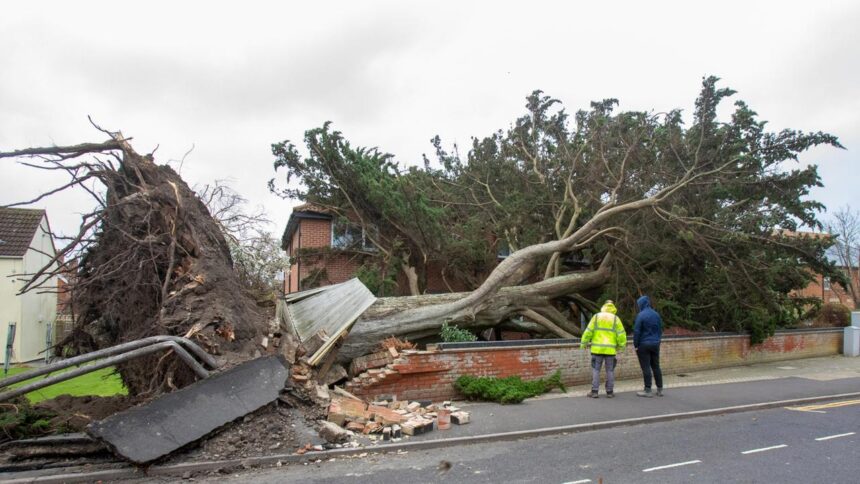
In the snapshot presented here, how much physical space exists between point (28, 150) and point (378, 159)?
9257 mm

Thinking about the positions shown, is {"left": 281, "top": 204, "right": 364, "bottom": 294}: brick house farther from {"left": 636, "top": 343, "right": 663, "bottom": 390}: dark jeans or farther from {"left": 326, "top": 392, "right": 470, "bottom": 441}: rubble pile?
{"left": 636, "top": 343, "right": 663, "bottom": 390}: dark jeans

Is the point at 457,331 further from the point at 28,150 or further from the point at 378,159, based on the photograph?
the point at 28,150

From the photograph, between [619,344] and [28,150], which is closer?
[28,150]

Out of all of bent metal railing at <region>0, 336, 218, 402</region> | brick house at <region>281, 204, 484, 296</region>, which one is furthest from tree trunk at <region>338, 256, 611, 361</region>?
brick house at <region>281, 204, 484, 296</region>

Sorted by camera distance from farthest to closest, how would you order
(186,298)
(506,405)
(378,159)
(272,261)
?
(378,159) < (272,261) < (506,405) < (186,298)

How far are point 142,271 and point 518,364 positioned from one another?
21.4ft

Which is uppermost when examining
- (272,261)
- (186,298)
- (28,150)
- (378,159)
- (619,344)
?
(378,159)

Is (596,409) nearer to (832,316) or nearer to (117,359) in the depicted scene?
(117,359)

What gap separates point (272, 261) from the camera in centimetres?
1424

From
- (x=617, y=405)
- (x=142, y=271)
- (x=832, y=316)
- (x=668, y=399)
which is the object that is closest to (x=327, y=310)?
(x=142, y=271)

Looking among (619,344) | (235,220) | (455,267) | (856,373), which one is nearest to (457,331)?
(619,344)

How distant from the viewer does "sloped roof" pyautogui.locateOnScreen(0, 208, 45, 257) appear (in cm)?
2155

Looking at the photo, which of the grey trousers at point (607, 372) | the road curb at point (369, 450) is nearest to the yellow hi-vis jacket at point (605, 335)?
the grey trousers at point (607, 372)

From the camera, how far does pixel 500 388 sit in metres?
8.85
